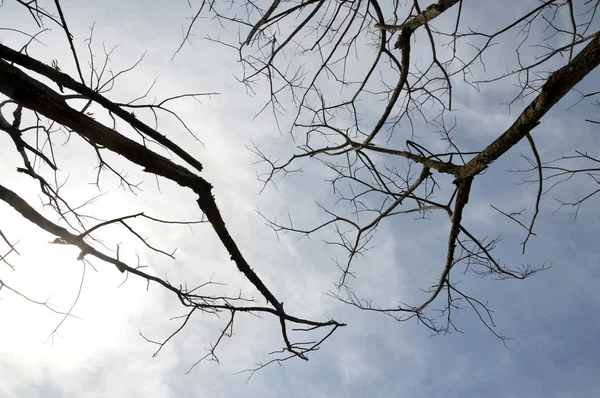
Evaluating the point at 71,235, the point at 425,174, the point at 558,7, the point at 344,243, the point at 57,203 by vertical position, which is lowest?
the point at 71,235

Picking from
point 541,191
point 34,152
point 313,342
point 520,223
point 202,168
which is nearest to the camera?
point 202,168

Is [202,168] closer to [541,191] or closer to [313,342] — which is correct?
[313,342]

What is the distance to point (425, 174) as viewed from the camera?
485 centimetres

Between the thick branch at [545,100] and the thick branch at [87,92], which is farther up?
the thick branch at [545,100]

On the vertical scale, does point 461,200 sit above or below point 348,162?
below

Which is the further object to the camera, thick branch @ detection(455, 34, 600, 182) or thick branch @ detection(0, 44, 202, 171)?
thick branch @ detection(455, 34, 600, 182)

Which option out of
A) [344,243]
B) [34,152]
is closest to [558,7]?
[344,243]

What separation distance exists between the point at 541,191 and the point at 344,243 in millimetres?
2450

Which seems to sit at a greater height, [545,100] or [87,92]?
[545,100]

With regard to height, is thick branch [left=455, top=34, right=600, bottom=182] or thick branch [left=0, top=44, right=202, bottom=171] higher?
thick branch [left=455, top=34, right=600, bottom=182]

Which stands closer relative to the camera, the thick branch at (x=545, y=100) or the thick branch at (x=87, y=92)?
the thick branch at (x=87, y=92)

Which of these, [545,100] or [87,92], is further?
[545,100]

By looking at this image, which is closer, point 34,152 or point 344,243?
point 34,152

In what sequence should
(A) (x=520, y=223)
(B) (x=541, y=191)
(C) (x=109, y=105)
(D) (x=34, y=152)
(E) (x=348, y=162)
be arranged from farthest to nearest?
(E) (x=348, y=162) → (A) (x=520, y=223) → (B) (x=541, y=191) → (D) (x=34, y=152) → (C) (x=109, y=105)
